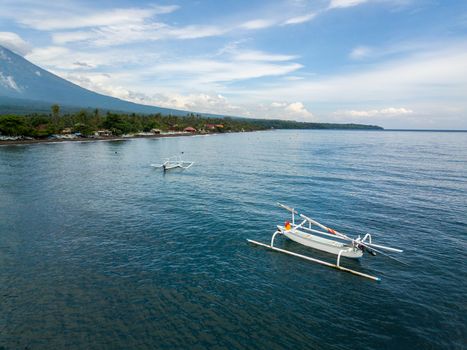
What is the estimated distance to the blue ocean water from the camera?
56.2 feet

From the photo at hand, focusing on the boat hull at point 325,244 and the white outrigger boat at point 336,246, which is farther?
the boat hull at point 325,244

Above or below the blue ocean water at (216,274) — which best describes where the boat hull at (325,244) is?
above

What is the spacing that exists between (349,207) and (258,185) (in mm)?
17731

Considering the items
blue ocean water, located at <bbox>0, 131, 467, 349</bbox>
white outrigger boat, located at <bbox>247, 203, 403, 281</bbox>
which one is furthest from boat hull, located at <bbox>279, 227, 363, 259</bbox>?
blue ocean water, located at <bbox>0, 131, 467, 349</bbox>

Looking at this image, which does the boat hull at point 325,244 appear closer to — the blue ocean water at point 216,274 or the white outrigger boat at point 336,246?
the white outrigger boat at point 336,246

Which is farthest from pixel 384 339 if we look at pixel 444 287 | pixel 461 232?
pixel 461 232

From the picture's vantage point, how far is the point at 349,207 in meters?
40.8

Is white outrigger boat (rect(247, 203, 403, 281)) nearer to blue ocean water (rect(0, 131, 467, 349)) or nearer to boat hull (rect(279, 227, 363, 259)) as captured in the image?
boat hull (rect(279, 227, 363, 259))

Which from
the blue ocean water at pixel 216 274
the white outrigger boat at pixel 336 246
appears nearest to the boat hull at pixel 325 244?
the white outrigger boat at pixel 336 246

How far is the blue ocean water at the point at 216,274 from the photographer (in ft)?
56.2

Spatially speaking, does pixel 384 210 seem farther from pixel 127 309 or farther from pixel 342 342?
pixel 127 309

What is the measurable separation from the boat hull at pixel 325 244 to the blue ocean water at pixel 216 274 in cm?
67

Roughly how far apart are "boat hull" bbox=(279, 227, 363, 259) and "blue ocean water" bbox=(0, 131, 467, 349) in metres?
0.67

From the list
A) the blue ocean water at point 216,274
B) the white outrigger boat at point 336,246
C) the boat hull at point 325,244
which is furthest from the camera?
the boat hull at point 325,244
